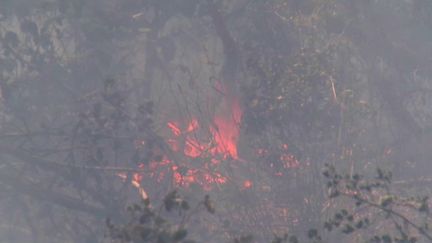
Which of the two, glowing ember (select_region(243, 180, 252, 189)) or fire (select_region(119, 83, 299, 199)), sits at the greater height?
fire (select_region(119, 83, 299, 199))

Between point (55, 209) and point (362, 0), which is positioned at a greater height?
point (362, 0)

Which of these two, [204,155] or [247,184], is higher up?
[204,155]

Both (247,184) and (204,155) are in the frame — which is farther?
(204,155)

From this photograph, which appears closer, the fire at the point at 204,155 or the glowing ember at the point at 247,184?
the fire at the point at 204,155

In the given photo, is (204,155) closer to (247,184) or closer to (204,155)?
(204,155)

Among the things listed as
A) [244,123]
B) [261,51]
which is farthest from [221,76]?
[244,123]

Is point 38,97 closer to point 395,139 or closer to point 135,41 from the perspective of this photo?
point 135,41

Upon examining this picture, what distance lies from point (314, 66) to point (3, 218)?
8.25 metres

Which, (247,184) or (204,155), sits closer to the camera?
(247,184)

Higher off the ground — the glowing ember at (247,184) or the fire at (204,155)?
the fire at (204,155)

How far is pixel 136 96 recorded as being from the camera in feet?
42.1

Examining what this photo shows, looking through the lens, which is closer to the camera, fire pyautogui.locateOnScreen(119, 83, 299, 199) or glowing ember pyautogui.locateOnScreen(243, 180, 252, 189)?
fire pyautogui.locateOnScreen(119, 83, 299, 199)

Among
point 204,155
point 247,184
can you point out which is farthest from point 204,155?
point 247,184

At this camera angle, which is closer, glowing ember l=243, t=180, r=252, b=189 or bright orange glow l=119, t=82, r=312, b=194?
bright orange glow l=119, t=82, r=312, b=194
